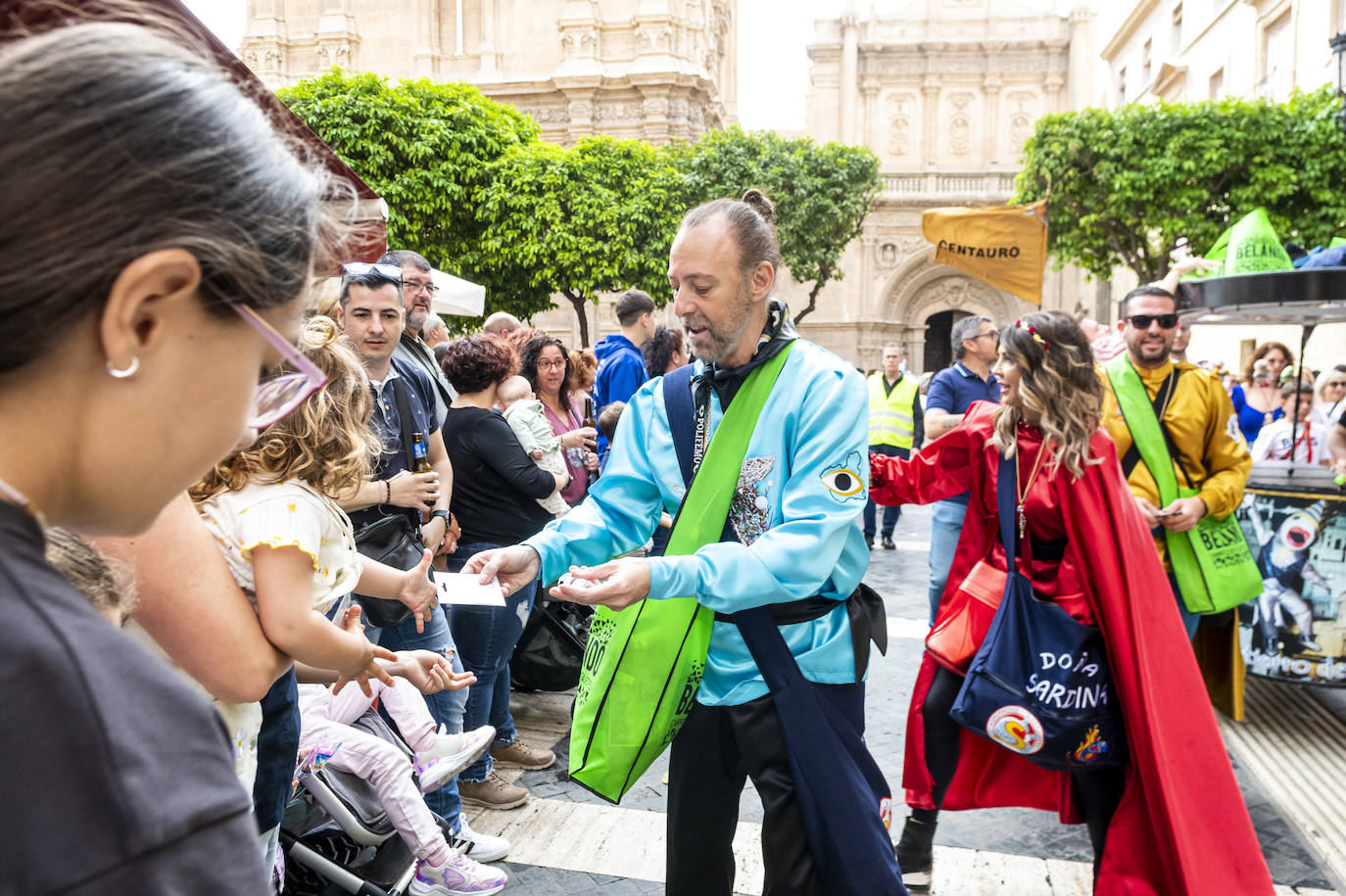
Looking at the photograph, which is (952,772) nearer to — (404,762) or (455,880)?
(455,880)

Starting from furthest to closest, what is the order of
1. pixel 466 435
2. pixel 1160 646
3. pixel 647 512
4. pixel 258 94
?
pixel 466 435 → pixel 1160 646 → pixel 647 512 → pixel 258 94

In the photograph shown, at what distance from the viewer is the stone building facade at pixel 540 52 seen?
31547 mm

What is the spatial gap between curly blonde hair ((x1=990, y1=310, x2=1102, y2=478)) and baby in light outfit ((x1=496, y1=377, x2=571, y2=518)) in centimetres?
222

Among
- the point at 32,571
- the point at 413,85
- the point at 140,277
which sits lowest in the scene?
the point at 32,571

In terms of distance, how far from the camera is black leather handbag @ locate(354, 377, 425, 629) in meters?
3.21

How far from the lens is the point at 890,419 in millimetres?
10695

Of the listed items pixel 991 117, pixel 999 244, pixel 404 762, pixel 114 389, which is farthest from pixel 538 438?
pixel 991 117

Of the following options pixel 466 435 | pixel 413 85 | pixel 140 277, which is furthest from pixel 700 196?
pixel 140 277

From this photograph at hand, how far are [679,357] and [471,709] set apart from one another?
3.70 m

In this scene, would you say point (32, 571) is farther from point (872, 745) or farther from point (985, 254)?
point (985, 254)

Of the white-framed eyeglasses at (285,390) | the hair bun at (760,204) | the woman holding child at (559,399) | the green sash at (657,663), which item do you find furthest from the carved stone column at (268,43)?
the white-framed eyeglasses at (285,390)

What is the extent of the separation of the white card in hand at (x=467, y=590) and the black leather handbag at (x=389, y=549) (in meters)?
0.88

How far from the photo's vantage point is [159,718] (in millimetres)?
623

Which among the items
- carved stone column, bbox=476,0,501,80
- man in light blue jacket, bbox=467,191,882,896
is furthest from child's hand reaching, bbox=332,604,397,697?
carved stone column, bbox=476,0,501,80
